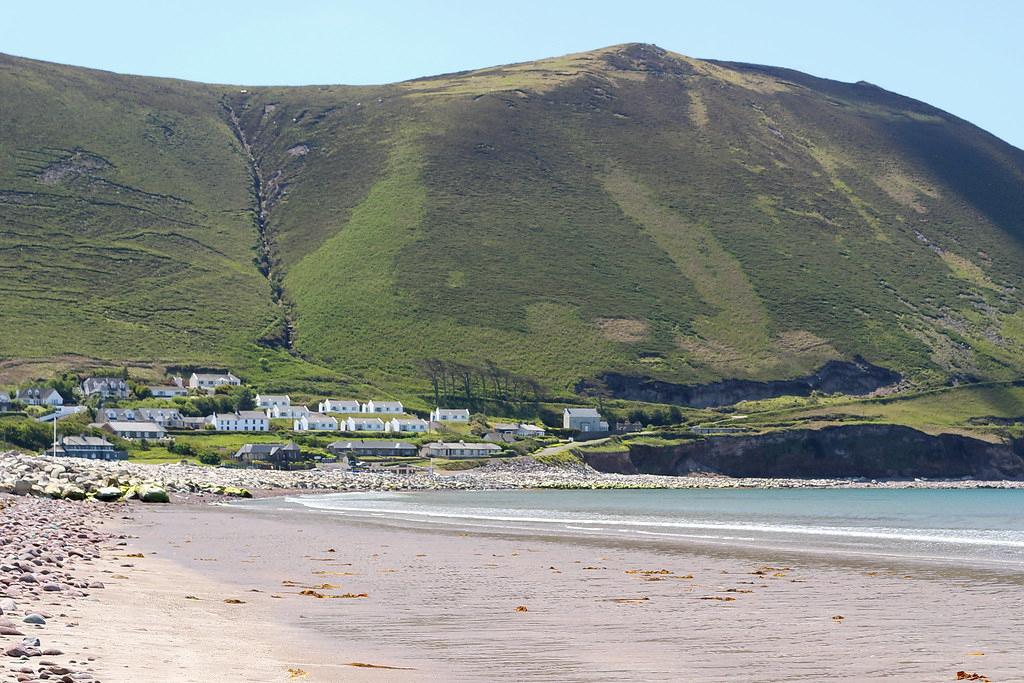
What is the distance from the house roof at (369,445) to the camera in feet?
413

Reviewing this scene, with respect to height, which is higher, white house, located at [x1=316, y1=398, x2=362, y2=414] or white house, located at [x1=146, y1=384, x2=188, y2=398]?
white house, located at [x1=146, y1=384, x2=188, y2=398]

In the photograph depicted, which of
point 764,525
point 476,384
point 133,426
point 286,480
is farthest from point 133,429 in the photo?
point 764,525

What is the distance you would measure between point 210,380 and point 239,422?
81.9ft

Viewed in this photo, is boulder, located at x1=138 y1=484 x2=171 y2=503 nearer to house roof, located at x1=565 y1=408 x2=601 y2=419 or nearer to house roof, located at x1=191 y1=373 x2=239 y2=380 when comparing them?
house roof, located at x1=191 y1=373 x2=239 y2=380

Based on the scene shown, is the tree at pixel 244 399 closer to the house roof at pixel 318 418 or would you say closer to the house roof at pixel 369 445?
the house roof at pixel 318 418

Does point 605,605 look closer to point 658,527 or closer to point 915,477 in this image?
point 658,527

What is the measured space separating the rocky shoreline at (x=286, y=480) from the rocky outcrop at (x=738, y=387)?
33.4 meters

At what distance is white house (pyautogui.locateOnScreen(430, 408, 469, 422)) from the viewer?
500 ft

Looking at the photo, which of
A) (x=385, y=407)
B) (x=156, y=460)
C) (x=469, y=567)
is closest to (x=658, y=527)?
(x=469, y=567)

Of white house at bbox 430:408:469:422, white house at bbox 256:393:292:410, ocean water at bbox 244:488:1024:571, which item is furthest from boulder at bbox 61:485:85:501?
white house at bbox 430:408:469:422

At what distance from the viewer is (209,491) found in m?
79.1

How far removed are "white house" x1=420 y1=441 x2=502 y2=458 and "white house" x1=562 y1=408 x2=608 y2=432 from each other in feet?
83.1

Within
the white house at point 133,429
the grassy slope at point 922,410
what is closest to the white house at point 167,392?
the white house at point 133,429

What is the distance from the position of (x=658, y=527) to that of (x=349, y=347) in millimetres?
138343
